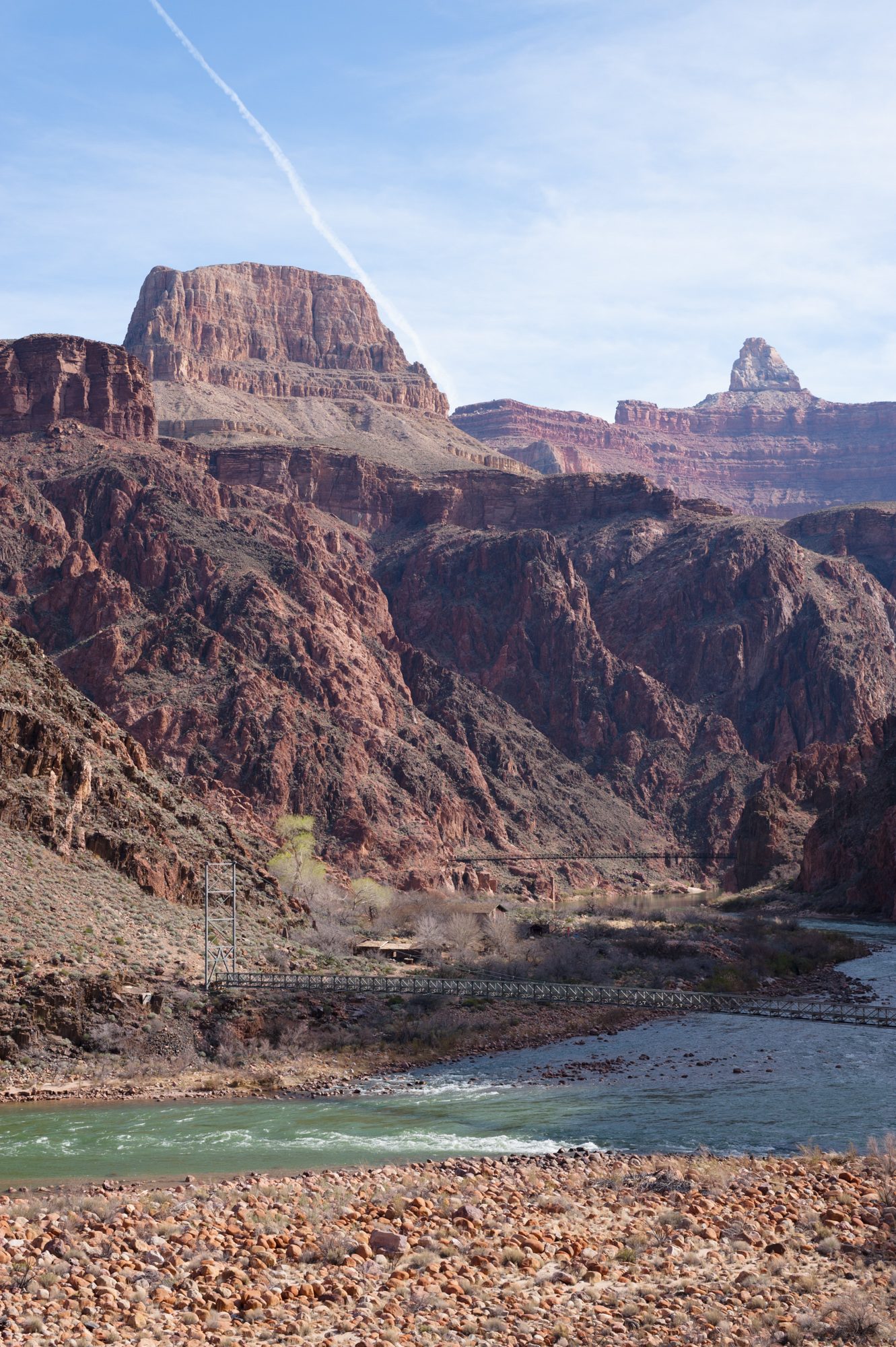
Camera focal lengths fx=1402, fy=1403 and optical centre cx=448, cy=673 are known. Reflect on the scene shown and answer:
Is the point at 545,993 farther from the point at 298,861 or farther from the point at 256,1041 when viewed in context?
the point at 298,861

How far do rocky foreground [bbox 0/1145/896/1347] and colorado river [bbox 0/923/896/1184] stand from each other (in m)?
4.40

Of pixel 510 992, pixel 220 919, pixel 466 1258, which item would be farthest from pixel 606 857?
pixel 466 1258

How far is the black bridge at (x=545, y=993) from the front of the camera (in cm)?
5497

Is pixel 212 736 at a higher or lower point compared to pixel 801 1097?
higher

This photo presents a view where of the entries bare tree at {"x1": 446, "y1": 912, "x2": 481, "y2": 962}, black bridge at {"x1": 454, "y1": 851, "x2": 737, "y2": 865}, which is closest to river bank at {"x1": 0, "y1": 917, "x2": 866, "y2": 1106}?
bare tree at {"x1": 446, "y1": 912, "x2": 481, "y2": 962}

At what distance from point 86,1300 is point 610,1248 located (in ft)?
31.5

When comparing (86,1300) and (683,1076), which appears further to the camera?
(683,1076)

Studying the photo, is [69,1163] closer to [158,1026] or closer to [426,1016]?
[158,1026]

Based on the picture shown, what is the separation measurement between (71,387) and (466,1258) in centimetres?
17064

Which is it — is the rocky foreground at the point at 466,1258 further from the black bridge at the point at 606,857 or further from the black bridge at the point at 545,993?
the black bridge at the point at 606,857

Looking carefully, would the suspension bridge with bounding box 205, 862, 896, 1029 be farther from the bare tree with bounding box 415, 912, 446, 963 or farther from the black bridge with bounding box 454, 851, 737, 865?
the black bridge with bounding box 454, 851, 737, 865

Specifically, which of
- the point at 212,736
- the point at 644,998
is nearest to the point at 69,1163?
the point at 644,998

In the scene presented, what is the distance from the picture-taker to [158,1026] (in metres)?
50.0

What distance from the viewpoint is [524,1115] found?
41688mm
